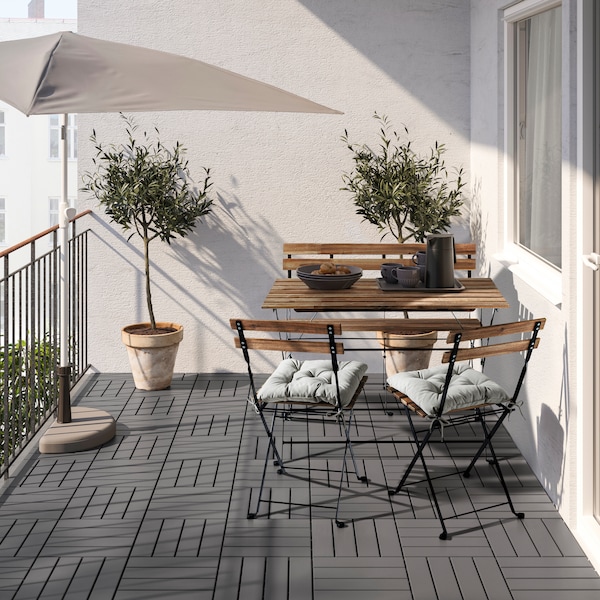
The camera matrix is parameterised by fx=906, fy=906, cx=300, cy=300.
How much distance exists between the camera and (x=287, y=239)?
650 cm

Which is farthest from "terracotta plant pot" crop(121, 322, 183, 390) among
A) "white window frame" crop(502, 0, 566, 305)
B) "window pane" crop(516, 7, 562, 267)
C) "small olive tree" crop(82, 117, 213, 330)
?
"window pane" crop(516, 7, 562, 267)

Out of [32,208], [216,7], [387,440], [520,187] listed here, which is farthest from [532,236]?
[32,208]

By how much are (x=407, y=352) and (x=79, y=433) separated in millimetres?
2319

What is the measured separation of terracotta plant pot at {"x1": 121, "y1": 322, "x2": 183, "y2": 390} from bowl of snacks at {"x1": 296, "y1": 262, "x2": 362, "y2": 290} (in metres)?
1.45

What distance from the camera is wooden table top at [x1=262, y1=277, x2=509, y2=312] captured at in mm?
4480

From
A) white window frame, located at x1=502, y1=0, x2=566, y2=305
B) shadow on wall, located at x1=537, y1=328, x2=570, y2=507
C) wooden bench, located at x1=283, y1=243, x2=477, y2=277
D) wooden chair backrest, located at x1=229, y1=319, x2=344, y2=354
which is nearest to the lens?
wooden chair backrest, located at x1=229, y1=319, x2=344, y2=354

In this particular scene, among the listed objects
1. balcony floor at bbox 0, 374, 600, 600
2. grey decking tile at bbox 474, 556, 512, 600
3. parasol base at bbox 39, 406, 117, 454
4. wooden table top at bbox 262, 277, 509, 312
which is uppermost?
wooden table top at bbox 262, 277, 509, 312

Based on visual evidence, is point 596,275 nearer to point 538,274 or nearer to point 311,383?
point 538,274

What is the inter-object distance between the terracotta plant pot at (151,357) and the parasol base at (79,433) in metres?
0.86

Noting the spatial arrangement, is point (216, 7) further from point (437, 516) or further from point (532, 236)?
point (437, 516)

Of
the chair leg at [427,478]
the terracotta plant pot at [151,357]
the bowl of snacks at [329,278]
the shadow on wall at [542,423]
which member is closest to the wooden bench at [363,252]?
the shadow on wall at [542,423]

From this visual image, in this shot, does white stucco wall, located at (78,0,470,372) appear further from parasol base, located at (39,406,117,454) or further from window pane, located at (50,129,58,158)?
window pane, located at (50,129,58,158)

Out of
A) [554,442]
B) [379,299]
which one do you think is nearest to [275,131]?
[379,299]

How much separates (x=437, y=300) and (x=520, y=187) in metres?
1.22
